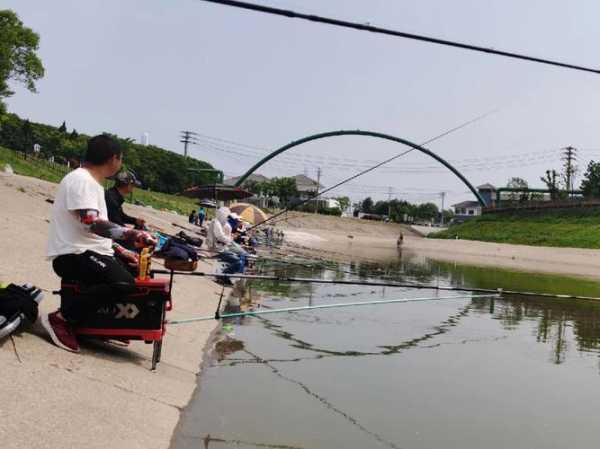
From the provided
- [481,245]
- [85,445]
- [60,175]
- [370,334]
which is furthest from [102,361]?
[481,245]

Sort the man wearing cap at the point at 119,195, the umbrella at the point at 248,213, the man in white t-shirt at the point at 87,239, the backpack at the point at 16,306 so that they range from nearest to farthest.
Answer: the backpack at the point at 16,306, the man in white t-shirt at the point at 87,239, the man wearing cap at the point at 119,195, the umbrella at the point at 248,213

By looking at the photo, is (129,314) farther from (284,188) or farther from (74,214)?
(284,188)

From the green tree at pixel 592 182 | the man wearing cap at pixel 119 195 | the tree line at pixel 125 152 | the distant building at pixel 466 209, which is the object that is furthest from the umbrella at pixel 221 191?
the distant building at pixel 466 209

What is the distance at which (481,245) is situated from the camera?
67.3 metres

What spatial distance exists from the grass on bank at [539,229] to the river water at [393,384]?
5383 centimetres

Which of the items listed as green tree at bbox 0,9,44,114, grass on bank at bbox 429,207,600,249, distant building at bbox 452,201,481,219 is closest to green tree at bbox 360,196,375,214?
distant building at bbox 452,201,481,219

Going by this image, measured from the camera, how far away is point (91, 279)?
4926 millimetres

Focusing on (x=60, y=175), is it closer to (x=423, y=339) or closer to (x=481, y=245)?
(x=481, y=245)

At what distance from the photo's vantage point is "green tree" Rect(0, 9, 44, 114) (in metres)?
36.2

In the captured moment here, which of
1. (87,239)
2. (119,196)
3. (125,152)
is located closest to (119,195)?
(119,196)

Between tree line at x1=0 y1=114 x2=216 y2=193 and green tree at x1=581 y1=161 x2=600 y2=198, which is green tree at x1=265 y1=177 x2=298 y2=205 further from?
green tree at x1=581 y1=161 x2=600 y2=198

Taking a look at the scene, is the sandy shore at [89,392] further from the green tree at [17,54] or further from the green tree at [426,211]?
the green tree at [426,211]

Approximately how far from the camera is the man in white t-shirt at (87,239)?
4605mm

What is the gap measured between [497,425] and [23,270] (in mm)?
5862
